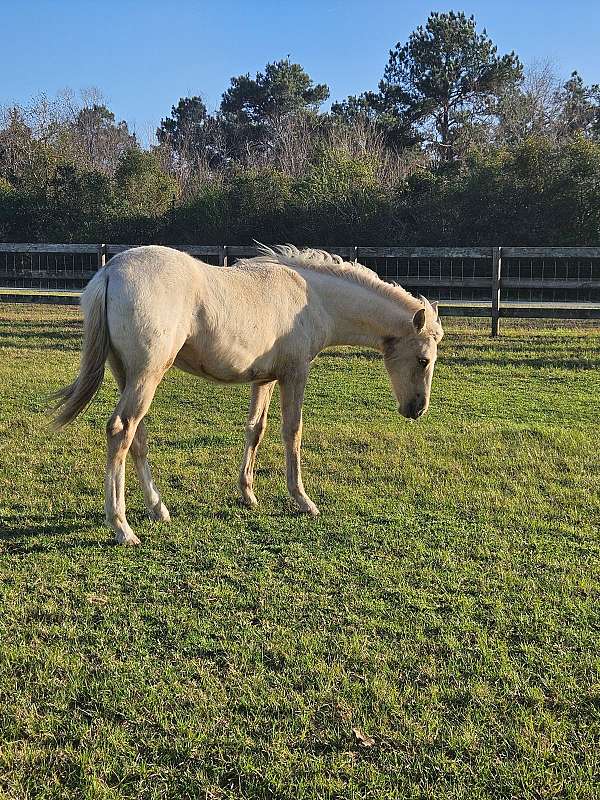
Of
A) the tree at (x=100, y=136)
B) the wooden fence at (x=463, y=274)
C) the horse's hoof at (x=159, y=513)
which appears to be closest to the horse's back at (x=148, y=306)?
the horse's hoof at (x=159, y=513)

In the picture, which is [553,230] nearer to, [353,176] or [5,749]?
[353,176]

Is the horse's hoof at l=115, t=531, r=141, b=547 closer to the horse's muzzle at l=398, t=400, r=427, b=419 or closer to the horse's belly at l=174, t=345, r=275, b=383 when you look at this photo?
the horse's belly at l=174, t=345, r=275, b=383

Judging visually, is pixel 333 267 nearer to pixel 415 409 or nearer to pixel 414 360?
pixel 414 360

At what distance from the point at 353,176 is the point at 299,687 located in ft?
73.1

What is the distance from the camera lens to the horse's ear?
4.90m

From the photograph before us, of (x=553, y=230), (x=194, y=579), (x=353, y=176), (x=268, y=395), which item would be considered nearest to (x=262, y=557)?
(x=194, y=579)

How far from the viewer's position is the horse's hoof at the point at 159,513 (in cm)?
456

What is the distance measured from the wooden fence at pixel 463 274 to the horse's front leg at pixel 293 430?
937cm

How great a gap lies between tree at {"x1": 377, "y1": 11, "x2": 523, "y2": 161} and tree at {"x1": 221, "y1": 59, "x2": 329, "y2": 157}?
31.2 ft

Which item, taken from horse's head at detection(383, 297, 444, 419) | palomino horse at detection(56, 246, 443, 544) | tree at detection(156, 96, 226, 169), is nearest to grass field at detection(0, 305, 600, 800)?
palomino horse at detection(56, 246, 443, 544)

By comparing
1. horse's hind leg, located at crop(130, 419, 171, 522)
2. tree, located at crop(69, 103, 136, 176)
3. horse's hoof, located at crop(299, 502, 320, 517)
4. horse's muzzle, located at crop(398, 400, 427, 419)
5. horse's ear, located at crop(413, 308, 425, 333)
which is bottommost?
horse's hoof, located at crop(299, 502, 320, 517)

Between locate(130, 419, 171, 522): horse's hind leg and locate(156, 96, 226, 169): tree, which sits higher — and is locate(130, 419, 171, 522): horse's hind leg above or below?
below

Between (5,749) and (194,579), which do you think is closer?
(5,749)

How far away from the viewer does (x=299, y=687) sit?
108 inches
